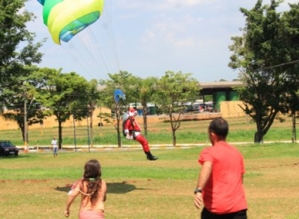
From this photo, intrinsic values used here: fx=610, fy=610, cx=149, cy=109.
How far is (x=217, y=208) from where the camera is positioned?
265 inches

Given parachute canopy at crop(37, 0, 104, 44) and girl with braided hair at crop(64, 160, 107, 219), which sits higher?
parachute canopy at crop(37, 0, 104, 44)

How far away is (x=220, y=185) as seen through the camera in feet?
22.3

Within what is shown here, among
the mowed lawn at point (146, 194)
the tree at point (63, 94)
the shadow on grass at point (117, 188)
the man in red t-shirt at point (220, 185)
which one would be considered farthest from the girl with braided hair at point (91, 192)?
the tree at point (63, 94)

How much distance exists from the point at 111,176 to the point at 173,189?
15.8 ft

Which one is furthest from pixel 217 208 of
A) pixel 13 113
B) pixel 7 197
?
pixel 13 113

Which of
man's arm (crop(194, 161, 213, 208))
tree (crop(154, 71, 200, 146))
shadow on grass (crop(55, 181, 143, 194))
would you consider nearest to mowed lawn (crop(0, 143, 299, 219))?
shadow on grass (crop(55, 181, 143, 194))

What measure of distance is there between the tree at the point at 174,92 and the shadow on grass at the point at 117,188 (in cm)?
4381

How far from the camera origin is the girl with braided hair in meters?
7.46

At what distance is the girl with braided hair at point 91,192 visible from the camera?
746cm

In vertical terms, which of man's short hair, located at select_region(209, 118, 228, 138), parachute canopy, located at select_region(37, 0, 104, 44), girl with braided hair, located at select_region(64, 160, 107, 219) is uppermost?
parachute canopy, located at select_region(37, 0, 104, 44)

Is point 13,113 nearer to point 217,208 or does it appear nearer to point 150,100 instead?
point 150,100

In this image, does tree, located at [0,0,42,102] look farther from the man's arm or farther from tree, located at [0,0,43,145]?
the man's arm

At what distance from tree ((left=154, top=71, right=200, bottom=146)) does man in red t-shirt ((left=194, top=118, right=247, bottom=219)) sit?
184 feet

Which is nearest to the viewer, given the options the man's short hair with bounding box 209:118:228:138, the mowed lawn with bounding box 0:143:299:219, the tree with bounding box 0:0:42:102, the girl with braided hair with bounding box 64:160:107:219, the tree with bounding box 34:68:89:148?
the man's short hair with bounding box 209:118:228:138
